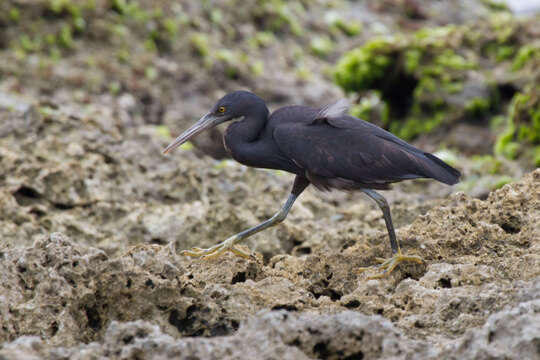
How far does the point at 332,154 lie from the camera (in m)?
4.82

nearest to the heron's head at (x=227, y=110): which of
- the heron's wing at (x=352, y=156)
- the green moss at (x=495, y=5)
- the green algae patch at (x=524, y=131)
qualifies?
the heron's wing at (x=352, y=156)

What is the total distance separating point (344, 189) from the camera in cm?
494

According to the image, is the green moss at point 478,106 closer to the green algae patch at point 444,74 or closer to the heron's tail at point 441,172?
the green algae patch at point 444,74

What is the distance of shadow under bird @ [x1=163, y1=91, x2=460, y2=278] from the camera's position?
4.82 meters

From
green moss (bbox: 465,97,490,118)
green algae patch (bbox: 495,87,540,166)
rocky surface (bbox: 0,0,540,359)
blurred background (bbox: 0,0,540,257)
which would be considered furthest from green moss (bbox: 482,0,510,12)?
green algae patch (bbox: 495,87,540,166)

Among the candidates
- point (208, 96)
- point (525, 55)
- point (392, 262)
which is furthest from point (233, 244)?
point (208, 96)

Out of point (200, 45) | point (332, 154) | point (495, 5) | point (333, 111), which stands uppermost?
point (333, 111)

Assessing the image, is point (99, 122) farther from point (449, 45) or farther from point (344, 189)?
point (449, 45)

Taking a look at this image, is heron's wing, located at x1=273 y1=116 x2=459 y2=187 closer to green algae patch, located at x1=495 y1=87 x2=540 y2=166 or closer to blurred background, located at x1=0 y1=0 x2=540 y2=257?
blurred background, located at x1=0 y1=0 x2=540 y2=257

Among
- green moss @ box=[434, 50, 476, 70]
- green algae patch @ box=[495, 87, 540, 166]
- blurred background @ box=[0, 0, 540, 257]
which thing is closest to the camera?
blurred background @ box=[0, 0, 540, 257]

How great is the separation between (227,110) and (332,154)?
1.00 m

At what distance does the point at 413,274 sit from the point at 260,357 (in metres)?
1.84

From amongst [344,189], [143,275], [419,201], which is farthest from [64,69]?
[143,275]

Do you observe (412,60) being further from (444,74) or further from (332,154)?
(332,154)
